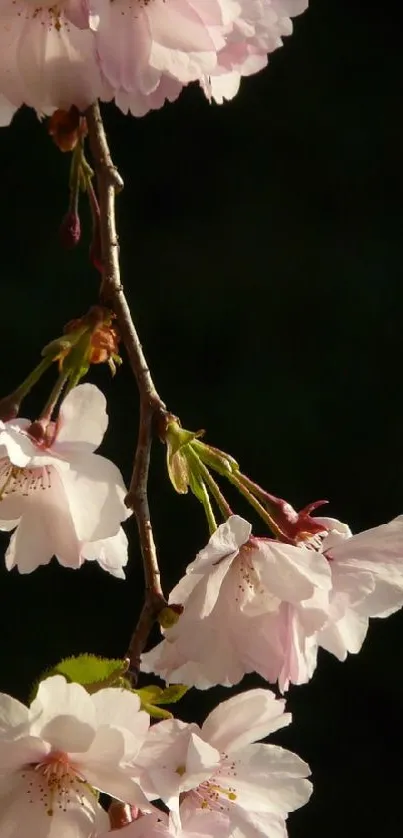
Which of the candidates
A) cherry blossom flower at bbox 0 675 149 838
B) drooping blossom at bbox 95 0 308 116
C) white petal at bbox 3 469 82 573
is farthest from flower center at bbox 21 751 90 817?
drooping blossom at bbox 95 0 308 116

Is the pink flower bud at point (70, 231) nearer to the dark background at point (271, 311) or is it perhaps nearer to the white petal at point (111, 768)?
the white petal at point (111, 768)

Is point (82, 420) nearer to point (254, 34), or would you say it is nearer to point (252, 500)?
point (252, 500)

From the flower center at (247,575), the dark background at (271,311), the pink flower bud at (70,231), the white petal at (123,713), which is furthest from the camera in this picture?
the dark background at (271,311)

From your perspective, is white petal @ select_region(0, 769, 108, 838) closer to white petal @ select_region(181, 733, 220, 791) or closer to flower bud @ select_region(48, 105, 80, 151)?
white petal @ select_region(181, 733, 220, 791)

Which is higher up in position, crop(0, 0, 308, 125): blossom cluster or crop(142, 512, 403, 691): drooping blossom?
crop(0, 0, 308, 125): blossom cluster

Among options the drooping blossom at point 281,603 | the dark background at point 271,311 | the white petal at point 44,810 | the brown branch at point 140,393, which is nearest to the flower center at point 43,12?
the brown branch at point 140,393

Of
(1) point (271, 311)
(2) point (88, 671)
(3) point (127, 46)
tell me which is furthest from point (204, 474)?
(1) point (271, 311)

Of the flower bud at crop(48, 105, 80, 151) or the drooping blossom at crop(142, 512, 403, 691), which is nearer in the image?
the drooping blossom at crop(142, 512, 403, 691)
